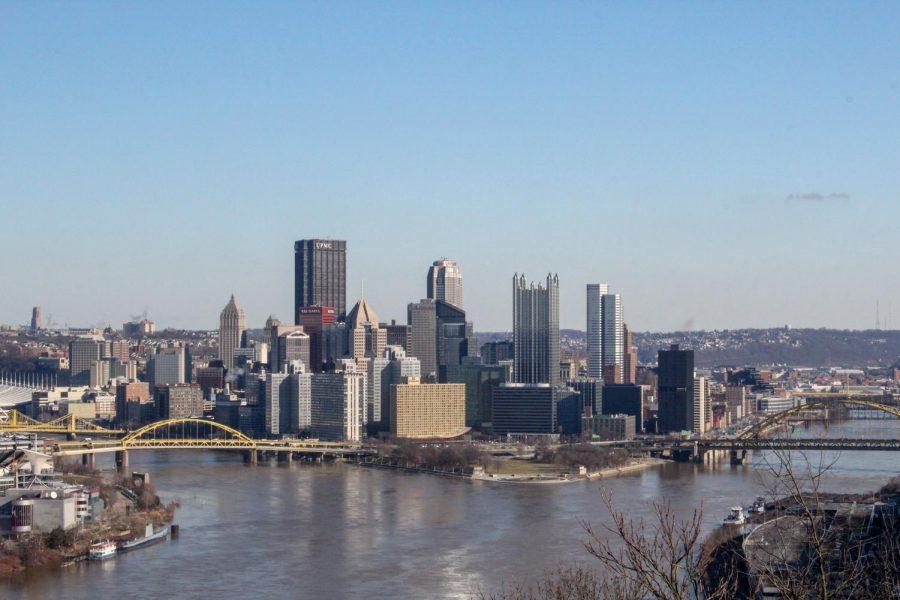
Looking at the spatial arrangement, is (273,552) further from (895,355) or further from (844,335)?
(844,335)

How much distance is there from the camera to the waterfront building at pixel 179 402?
50.9 metres

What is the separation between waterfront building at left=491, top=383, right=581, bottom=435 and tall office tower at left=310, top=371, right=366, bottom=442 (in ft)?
14.4

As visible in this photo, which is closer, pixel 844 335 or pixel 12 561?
pixel 12 561

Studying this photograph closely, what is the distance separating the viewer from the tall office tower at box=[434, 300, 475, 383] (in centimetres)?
6108

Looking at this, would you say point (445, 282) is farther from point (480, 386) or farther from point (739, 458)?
point (739, 458)

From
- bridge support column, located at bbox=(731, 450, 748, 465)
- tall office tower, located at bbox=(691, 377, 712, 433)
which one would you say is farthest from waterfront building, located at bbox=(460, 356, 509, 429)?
bridge support column, located at bbox=(731, 450, 748, 465)

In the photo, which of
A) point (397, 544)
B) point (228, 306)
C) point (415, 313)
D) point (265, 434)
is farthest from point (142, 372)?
point (397, 544)

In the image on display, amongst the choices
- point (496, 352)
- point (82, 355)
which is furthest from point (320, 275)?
point (82, 355)

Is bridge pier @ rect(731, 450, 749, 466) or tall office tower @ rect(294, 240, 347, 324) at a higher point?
tall office tower @ rect(294, 240, 347, 324)

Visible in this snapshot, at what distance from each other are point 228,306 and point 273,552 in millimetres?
53588

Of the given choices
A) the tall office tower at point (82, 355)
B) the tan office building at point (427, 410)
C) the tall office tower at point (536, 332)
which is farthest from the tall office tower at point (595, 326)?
the tall office tower at point (82, 355)

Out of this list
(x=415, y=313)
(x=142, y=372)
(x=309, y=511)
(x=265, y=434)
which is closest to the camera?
(x=309, y=511)

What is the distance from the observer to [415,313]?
61375 millimetres

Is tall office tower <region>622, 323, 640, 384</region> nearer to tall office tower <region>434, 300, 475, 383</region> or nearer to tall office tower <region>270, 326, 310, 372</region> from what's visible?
tall office tower <region>434, 300, 475, 383</region>
